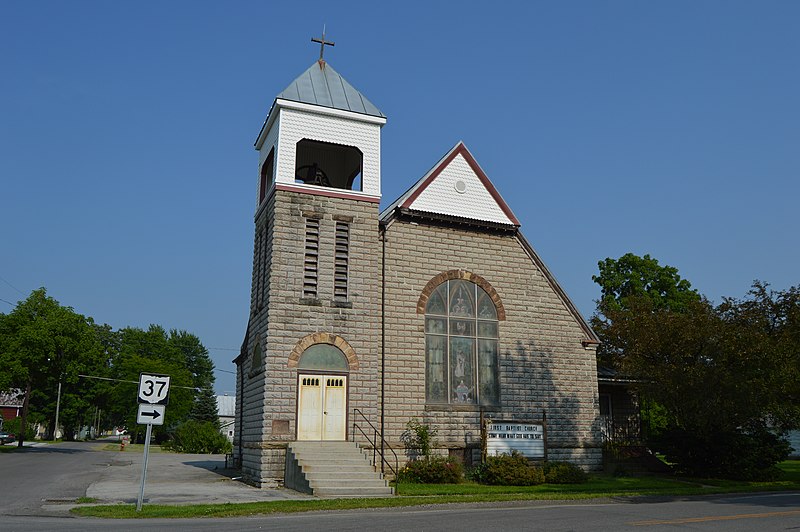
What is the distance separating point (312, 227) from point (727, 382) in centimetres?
1444

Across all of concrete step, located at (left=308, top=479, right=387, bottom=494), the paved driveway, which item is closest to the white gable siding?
concrete step, located at (left=308, top=479, right=387, bottom=494)

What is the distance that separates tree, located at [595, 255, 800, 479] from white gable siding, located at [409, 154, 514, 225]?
667 centimetres

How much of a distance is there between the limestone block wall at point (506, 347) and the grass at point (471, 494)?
220 cm

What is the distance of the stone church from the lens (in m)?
21.7

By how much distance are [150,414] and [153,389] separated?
50cm

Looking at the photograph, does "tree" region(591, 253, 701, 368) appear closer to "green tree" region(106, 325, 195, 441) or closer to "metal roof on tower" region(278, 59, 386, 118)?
A: "metal roof on tower" region(278, 59, 386, 118)

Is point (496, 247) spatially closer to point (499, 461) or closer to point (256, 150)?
point (499, 461)

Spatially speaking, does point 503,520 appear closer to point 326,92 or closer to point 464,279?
point 464,279

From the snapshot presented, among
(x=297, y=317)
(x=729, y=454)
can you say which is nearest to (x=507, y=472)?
(x=297, y=317)

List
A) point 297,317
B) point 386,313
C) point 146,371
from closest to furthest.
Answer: point 297,317
point 386,313
point 146,371

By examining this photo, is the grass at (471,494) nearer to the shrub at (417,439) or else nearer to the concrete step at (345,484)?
the concrete step at (345,484)

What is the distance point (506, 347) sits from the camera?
24938 millimetres

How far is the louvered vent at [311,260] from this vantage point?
73.7 ft

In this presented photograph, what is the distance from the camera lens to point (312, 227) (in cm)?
2295
